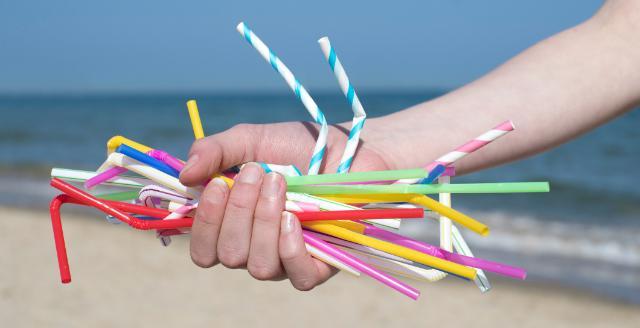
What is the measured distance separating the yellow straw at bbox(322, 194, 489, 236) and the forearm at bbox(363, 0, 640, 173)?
0.34m

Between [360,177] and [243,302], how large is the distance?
291cm

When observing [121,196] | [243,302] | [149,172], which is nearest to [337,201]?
[149,172]

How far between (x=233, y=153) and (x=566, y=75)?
0.86 m

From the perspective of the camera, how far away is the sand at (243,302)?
3674 millimetres

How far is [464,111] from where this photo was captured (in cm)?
158

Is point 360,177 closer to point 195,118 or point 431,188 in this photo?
point 431,188

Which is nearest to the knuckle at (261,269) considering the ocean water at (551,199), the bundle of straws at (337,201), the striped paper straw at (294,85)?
the bundle of straws at (337,201)

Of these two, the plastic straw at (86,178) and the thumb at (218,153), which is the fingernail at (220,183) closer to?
the thumb at (218,153)

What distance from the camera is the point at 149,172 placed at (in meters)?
1.18

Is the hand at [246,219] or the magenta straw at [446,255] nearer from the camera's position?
the magenta straw at [446,255]

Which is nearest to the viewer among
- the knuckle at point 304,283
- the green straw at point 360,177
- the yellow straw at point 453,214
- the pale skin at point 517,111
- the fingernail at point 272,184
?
the yellow straw at point 453,214

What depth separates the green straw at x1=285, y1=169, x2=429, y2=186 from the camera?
106 cm

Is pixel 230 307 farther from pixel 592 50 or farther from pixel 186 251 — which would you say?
pixel 592 50

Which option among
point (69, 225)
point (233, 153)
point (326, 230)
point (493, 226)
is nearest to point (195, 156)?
point (233, 153)
